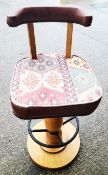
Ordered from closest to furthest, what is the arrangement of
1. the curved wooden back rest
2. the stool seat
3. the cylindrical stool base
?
the stool seat, the curved wooden back rest, the cylindrical stool base

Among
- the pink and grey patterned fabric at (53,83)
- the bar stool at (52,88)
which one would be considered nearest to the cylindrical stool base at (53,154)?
the bar stool at (52,88)

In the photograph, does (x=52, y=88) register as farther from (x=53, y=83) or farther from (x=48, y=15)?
(x=48, y=15)

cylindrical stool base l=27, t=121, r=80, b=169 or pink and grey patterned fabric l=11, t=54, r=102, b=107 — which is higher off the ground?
pink and grey patterned fabric l=11, t=54, r=102, b=107

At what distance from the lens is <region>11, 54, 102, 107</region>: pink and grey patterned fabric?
1.04 meters

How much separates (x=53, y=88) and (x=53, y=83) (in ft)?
0.13

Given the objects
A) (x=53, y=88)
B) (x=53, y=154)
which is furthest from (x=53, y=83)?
(x=53, y=154)

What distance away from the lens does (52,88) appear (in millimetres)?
1104

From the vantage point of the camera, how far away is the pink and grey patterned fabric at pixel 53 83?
1037mm

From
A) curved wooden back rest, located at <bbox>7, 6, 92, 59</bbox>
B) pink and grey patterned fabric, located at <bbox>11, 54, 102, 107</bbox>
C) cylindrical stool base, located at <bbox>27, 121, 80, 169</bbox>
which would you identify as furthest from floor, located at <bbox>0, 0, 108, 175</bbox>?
pink and grey patterned fabric, located at <bbox>11, 54, 102, 107</bbox>

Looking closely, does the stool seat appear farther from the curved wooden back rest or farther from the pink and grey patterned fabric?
the curved wooden back rest

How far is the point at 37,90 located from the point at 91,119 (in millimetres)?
701

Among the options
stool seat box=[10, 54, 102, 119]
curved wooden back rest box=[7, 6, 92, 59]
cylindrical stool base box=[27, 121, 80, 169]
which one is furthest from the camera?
cylindrical stool base box=[27, 121, 80, 169]

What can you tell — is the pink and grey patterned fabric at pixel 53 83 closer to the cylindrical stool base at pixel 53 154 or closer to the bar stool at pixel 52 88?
the bar stool at pixel 52 88

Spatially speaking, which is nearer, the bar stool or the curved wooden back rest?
the bar stool
